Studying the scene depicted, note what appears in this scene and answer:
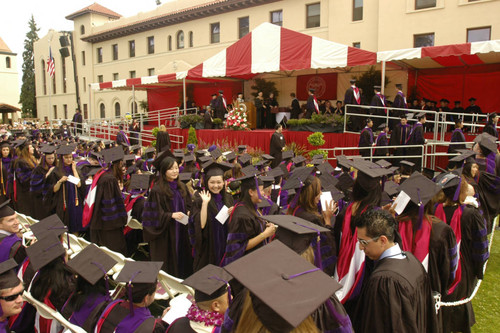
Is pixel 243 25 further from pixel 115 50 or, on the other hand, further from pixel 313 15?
pixel 115 50

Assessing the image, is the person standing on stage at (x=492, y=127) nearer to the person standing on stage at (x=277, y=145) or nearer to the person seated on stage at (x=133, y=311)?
the person standing on stage at (x=277, y=145)

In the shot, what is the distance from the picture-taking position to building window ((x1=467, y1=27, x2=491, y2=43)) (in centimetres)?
1588

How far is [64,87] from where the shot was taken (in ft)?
132

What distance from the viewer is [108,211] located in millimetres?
5176

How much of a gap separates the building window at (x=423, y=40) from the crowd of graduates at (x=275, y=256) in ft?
45.6

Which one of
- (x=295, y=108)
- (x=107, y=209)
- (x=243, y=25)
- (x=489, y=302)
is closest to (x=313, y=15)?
(x=243, y=25)

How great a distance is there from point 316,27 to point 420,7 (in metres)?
5.59

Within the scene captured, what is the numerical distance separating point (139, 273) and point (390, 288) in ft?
5.42

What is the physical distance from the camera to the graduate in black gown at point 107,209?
5.20 m

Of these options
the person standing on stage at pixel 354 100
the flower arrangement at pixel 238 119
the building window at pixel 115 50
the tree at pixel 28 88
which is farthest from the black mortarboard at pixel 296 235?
the tree at pixel 28 88

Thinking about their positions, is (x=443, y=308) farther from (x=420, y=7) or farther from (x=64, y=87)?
(x=64, y=87)

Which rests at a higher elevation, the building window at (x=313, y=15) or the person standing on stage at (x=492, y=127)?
the building window at (x=313, y=15)

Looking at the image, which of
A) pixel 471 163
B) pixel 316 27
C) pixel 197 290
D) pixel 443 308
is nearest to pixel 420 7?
pixel 316 27

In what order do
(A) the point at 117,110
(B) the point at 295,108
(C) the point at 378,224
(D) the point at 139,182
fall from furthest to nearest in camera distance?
(A) the point at 117,110 < (B) the point at 295,108 < (D) the point at 139,182 < (C) the point at 378,224
